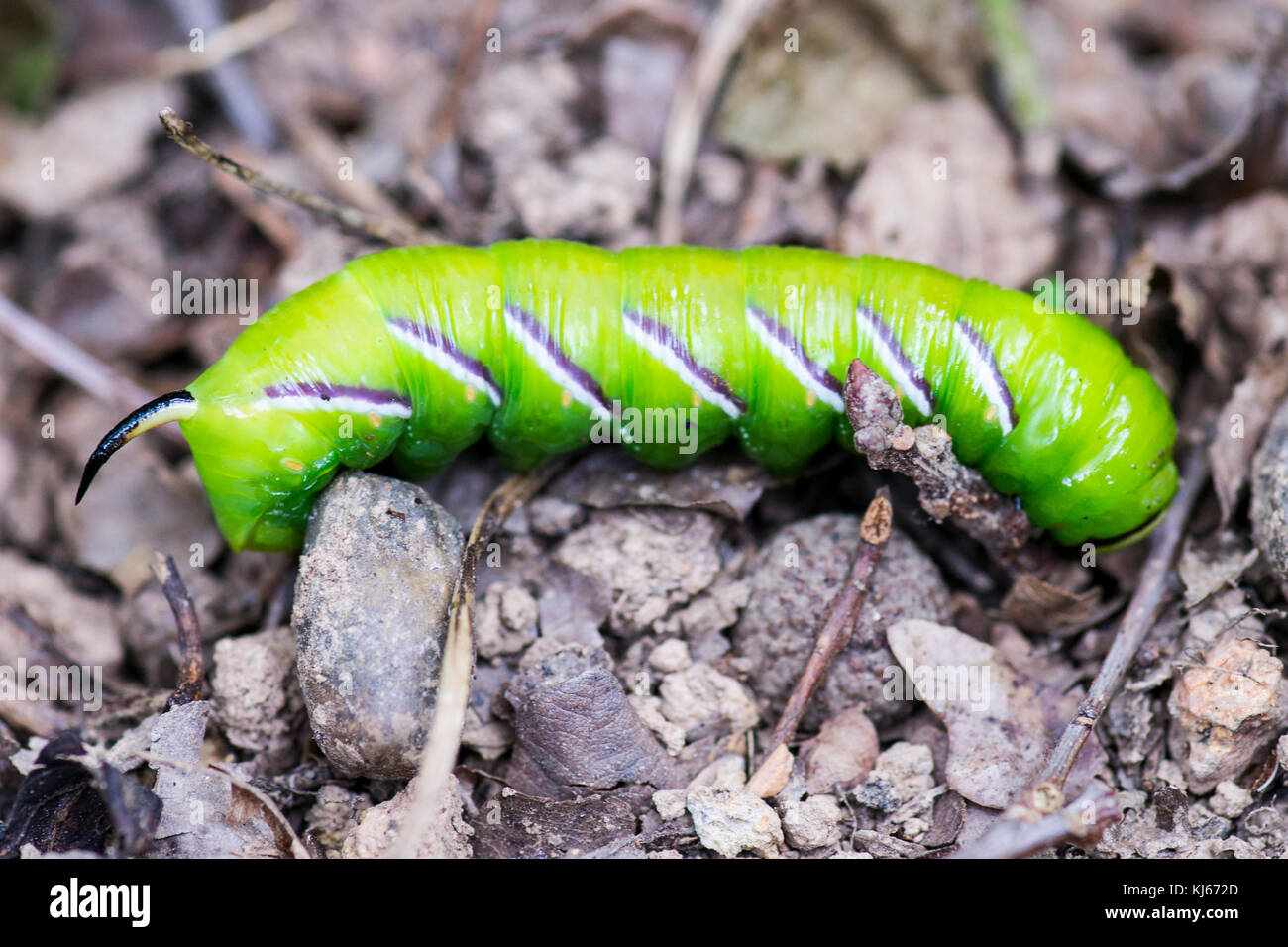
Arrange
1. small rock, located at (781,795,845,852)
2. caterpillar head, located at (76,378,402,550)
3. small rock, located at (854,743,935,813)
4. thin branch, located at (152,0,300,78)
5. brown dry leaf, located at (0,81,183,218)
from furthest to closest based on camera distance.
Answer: thin branch, located at (152,0,300,78)
brown dry leaf, located at (0,81,183,218)
caterpillar head, located at (76,378,402,550)
small rock, located at (854,743,935,813)
small rock, located at (781,795,845,852)

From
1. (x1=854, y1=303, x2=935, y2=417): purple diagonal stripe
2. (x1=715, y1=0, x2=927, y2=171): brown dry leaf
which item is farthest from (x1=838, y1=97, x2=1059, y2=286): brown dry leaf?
(x1=854, y1=303, x2=935, y2=417): purple diagonal stripe

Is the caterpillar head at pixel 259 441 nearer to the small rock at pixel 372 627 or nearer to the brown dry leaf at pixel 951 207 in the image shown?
the small rock at pixel 372 627

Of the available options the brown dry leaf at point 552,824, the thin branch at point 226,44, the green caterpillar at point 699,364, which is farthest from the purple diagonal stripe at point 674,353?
the thin branch at point 226,44

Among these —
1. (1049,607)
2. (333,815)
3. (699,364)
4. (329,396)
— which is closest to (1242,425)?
(1049,607)

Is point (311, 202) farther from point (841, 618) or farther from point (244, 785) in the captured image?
point (841, 618)

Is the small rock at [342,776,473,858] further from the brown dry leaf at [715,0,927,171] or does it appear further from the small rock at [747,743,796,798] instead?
the brown dry leaf at [715,0,927,171]
